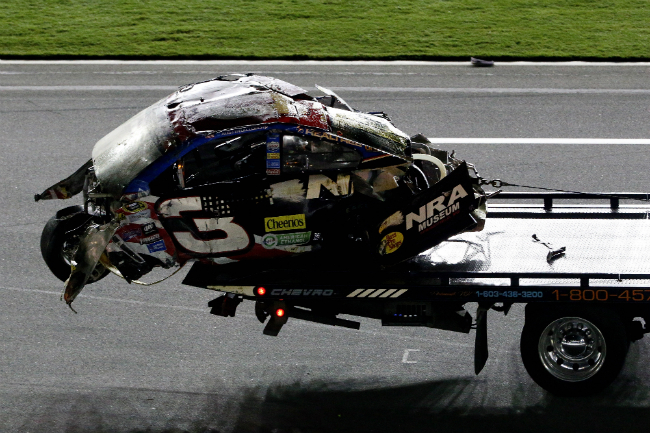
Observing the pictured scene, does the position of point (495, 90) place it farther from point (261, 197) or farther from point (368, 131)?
point (261, 197)

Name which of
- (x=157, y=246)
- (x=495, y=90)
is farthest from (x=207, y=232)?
(x=495, y=90)

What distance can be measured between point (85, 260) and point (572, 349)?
395 cm

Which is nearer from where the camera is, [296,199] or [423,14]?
[296,199]

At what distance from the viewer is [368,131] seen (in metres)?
8.52

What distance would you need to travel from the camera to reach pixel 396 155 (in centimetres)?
838

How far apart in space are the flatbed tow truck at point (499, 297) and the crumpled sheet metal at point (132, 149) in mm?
961

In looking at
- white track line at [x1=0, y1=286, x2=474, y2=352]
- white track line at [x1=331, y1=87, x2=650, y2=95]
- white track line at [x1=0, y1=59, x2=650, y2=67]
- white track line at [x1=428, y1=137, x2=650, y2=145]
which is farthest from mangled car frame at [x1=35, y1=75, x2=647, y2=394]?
white track line at [x1=0, y1=59, x2=650, y2=67]

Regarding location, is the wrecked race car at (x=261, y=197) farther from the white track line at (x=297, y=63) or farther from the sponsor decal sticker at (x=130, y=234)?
the white track line at (x=297, y=63)

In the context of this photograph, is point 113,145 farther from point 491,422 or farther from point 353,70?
point 353,70

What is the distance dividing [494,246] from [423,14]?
37.5ft

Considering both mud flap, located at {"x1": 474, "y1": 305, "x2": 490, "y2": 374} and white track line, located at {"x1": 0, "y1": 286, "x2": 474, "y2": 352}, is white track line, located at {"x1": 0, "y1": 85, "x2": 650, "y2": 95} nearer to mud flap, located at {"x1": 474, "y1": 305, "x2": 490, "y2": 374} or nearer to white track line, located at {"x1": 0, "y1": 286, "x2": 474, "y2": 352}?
white track line, located at {"x1": 0, "y1": 286, "x2": 474, "y2": 352}

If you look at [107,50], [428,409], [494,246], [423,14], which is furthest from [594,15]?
[428,409]

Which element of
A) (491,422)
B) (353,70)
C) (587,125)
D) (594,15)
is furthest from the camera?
(594,15)

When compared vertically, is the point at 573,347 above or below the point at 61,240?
below
